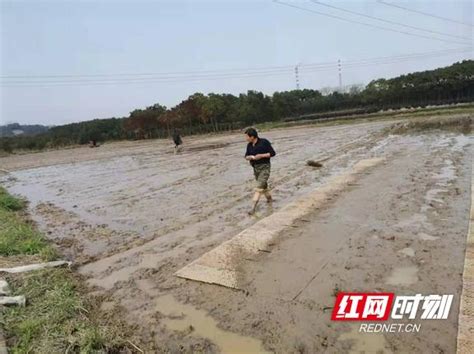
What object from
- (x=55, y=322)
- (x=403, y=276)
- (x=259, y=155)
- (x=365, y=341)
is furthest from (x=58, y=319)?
(x=259, y=155)

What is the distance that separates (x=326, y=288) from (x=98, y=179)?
16.0m

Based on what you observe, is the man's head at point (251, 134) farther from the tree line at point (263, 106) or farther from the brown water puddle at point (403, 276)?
the tree line at point (263, 106)

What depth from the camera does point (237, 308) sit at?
14.3 ft

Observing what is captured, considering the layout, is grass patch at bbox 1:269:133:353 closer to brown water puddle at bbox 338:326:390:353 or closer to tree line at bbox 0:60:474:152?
brown water puddle at bbox 338:326:390:353

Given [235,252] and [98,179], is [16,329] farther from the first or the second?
[98,179]

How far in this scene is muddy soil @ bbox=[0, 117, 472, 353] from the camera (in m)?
3.81

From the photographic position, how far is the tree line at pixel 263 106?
59.1 metres

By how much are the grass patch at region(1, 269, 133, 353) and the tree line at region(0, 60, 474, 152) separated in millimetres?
57245

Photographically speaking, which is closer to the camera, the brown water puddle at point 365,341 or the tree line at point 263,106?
the brown water puddle at point 365,341

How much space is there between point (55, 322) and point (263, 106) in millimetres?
65664

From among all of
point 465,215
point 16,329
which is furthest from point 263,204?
point 16,329

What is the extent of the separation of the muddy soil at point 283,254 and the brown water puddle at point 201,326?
17 millimetres

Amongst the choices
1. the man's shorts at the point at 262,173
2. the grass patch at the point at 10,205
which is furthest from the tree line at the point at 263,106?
the man's shorts at the point at 262,173

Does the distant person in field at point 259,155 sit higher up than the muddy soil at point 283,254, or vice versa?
the distant person in field at point 259,155
